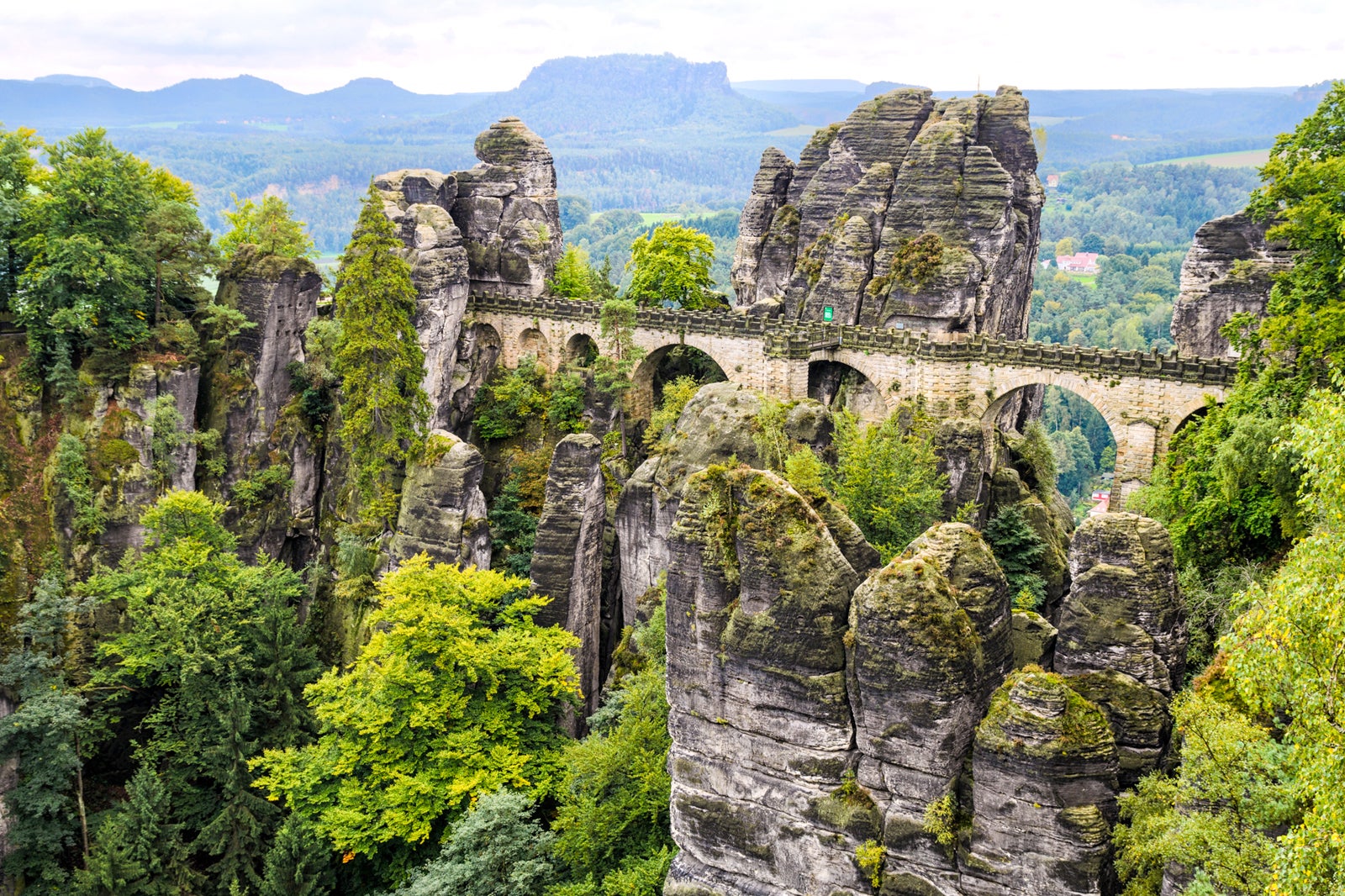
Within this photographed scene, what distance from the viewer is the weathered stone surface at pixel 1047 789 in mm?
17609

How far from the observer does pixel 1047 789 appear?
17734 mm

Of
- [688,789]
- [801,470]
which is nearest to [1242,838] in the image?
[688,789]

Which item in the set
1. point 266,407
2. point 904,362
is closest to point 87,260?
point 266,407

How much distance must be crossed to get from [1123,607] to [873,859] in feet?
20.9

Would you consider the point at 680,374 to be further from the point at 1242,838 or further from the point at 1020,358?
the point at 1242,838

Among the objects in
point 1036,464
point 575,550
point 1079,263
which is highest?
point 1079,263

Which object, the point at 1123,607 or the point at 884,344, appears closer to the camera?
the point at 1123,607

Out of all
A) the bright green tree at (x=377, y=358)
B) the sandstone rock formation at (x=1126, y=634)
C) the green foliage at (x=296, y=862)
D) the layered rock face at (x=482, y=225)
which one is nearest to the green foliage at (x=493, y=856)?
the green foliage at (x=296, y=862)

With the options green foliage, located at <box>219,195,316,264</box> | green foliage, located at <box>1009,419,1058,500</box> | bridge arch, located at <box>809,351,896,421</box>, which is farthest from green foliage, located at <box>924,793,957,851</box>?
green foliage, located at <box>219,195,316,264</box>

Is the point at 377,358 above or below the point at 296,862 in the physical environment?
above

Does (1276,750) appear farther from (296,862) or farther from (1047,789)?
(296,862)

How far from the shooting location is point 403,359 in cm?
4203

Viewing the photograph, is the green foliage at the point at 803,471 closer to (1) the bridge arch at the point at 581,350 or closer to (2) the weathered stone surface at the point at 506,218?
(1) the bridge arch at the point at 581,350

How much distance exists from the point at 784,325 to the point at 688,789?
2544cm
